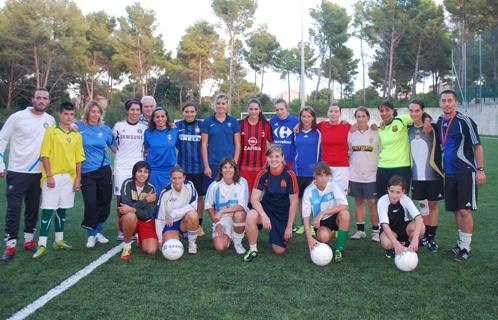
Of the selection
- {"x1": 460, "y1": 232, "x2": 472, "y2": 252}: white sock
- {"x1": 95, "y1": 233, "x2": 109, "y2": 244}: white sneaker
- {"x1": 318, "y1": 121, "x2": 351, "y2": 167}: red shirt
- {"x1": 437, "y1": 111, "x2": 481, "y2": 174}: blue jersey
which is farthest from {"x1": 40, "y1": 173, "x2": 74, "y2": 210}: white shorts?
{"x1": 460, "y1": 232, "x2": 472, "y2": 252}: white sock

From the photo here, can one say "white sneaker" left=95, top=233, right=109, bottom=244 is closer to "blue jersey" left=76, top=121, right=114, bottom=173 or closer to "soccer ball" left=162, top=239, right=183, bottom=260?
"blue jersey" left=76, top=121, right=114, bottom=173

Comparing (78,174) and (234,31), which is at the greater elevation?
(234,31)

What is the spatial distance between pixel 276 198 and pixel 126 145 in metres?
2.00

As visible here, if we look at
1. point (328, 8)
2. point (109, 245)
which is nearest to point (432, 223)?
point (109, 245)

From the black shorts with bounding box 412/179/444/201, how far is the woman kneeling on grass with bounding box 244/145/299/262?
4.75 feet

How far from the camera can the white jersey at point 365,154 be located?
5.63 m

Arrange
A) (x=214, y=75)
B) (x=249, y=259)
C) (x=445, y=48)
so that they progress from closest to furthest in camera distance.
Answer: (x=249, y=259) → (x=445, y=48) → (x=214, y=75)

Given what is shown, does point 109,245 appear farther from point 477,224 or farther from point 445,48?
point 445,48

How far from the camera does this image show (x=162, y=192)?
16.9 feet

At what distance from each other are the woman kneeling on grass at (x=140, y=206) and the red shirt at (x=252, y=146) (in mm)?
1403

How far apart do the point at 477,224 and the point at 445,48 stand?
3650 cm

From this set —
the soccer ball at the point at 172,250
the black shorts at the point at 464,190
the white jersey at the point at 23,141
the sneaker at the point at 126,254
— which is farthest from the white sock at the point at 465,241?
the white jersey at the point at 23,141

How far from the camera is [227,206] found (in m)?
5.22

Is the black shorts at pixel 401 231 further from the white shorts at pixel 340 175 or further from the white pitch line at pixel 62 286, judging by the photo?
the white pitch line at pixel 62 286
